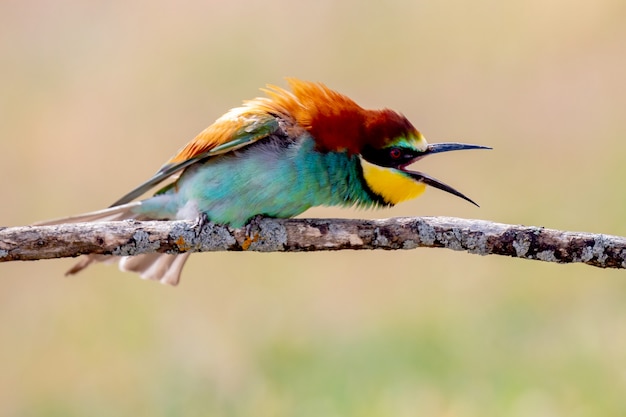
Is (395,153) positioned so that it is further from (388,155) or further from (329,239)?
(329,239)

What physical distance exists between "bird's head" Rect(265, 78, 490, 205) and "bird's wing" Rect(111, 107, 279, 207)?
0.09 m

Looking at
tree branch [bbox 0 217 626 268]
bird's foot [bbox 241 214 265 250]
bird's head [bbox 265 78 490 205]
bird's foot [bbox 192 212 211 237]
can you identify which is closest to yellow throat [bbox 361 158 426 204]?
bird's head [bbox 265 78 490 205]

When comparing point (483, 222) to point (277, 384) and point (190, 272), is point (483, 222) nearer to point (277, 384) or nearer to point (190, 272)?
point (277, 384)

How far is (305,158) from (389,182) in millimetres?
186

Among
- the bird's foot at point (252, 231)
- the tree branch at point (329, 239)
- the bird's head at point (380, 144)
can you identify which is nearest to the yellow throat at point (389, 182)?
the bird's head at point (380, 144)

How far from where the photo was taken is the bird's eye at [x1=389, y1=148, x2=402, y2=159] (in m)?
1.68

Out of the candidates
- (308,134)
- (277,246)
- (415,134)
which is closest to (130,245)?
(277,246)

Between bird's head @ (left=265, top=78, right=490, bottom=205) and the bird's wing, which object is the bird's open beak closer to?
bird's head @ (left=265, top=78, right=490, bottom=205)

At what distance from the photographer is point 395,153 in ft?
5.51

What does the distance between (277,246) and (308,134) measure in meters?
0.26

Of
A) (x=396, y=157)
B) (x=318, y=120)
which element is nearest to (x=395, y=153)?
(x=396, y=157)

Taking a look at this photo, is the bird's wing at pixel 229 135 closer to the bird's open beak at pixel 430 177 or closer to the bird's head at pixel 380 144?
the bird's head at pixel 380 144

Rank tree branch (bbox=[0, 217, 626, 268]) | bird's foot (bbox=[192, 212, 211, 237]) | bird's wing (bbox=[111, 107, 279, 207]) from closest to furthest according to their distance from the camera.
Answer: tree branch (bbox=[0, 217, 626, 268]) < bird's foot (bbox=[192, 212, 211, 237]) < bird's wing (bbox=[111, 107, 279, 207])

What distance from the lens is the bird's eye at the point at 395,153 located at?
1.68m
